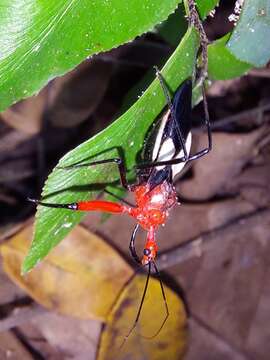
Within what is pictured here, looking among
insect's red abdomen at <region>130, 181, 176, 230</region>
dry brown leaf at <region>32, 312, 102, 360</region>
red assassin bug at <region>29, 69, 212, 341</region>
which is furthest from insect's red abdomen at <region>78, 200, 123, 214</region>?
dry brown leaf at <region>32, 312, 102, 360</region>

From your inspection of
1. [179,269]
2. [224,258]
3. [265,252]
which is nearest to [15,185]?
[179,269]

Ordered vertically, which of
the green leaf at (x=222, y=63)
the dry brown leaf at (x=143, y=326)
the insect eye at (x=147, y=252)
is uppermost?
the green leaf at (x=222, y=63)

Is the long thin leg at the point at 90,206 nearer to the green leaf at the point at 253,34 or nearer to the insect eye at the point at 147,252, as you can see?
the insect eye at the point at 147,252

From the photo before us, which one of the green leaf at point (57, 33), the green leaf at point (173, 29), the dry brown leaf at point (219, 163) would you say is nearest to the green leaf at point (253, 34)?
the green leaf at point (57, 33)

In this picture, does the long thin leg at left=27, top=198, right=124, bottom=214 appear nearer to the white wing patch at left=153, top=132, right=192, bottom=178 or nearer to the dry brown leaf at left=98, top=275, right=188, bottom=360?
the white wing patch at left=153, top=132, right=192, bottom=178

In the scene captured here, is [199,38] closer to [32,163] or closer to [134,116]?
[134,116]

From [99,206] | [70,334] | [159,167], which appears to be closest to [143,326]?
[70,334]
